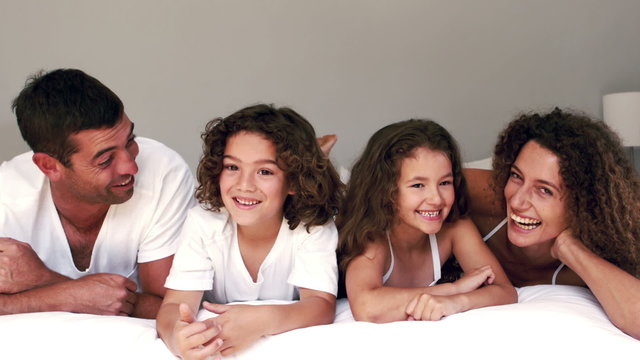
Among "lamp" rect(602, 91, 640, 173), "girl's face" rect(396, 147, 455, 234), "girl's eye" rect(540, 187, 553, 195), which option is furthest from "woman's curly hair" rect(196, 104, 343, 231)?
"lamp" rect(602, 91, 640, 173)

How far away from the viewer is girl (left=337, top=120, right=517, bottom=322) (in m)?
1.50

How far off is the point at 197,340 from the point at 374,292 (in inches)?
18.5

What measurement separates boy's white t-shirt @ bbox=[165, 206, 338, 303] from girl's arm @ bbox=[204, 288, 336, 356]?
4.7 inches

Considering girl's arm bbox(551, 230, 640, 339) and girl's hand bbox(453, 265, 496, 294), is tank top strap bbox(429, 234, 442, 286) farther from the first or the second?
girl's arm bbox(551, 230, 640, 339)

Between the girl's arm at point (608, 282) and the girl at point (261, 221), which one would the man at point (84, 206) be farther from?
the girl's arm at point (608, 282)

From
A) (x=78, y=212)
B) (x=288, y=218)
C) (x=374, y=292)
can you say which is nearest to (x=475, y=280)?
(x=374, y=292)

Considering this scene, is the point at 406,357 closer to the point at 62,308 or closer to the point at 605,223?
the point at 605,223

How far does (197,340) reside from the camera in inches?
49.2

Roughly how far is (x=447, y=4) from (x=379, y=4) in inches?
16.4

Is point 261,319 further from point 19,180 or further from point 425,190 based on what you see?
point 19,180

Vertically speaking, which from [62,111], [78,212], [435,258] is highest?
[62,111]

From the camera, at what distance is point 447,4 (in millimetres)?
3461

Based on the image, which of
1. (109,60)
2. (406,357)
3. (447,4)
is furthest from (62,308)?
(447,4)

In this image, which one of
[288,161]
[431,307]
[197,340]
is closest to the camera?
[197,340]
